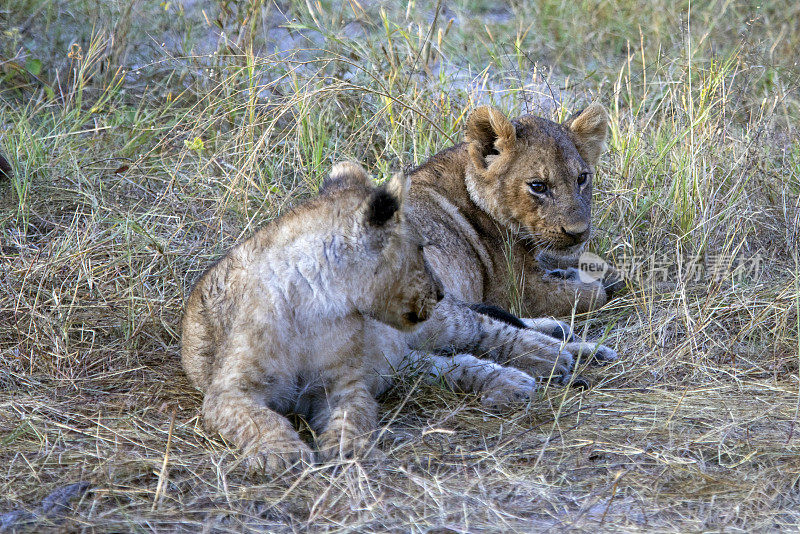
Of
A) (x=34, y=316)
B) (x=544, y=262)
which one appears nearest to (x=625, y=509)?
(x=544, y=262)

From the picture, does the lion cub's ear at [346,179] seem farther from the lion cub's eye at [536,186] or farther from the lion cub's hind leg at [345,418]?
the lion cub's eye at [536,186]

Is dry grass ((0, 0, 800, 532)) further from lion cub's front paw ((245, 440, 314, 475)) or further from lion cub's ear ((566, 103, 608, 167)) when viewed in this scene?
lion cub's ear ((566, 103, 608, 167))

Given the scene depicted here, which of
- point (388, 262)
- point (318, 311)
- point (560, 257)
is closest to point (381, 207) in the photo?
point (388, 262)

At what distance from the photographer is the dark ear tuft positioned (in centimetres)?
316

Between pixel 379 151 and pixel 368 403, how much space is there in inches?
112

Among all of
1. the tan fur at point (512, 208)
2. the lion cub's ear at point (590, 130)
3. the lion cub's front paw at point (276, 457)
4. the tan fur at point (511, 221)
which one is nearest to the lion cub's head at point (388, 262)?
the lion cub's front paw at point (276, 457)

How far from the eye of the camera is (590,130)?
4.96 metres

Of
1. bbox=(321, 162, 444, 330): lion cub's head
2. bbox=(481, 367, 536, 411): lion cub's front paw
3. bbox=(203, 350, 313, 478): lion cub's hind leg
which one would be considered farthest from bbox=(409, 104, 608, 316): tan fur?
bbox=(203, 350, 313, 478): lion cub's hind leg

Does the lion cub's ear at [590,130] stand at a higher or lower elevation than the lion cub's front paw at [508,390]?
higher

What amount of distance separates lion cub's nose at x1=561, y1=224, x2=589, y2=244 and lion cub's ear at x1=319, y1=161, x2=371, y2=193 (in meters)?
1.36

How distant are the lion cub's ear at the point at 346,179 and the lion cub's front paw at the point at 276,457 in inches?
40.9

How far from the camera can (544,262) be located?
494cm

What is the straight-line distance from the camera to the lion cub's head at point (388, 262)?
10.5ft

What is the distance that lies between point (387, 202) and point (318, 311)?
47cm
